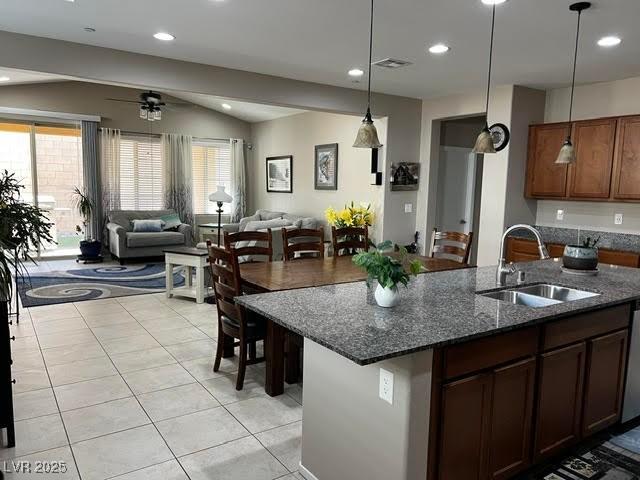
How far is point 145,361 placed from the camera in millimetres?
3752

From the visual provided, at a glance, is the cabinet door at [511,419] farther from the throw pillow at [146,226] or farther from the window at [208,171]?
the window at [208,171]

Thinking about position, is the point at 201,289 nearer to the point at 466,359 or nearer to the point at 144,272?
the point at 144,272

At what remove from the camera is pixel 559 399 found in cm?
233

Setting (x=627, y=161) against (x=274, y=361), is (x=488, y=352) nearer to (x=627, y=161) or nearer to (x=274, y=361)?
(x=274, y=361)

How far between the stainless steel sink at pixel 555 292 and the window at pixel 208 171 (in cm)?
806

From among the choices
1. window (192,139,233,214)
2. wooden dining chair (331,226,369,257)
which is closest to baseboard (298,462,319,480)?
wooden dining chair (331,226,369,257)

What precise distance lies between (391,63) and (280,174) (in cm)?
493

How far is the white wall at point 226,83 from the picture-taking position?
4.05 meters

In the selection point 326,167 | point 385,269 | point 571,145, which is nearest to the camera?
point 385,269

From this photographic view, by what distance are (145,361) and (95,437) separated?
114cm

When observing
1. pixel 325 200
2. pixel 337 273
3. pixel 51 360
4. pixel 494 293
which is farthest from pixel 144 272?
pixel 494 293

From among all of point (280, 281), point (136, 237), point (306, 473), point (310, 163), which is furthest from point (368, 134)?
point (136, 237)

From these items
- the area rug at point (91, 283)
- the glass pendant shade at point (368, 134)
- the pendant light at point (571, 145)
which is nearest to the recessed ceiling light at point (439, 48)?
the pendant light at point (571, 145)

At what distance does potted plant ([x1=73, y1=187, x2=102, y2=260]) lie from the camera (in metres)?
8.14
